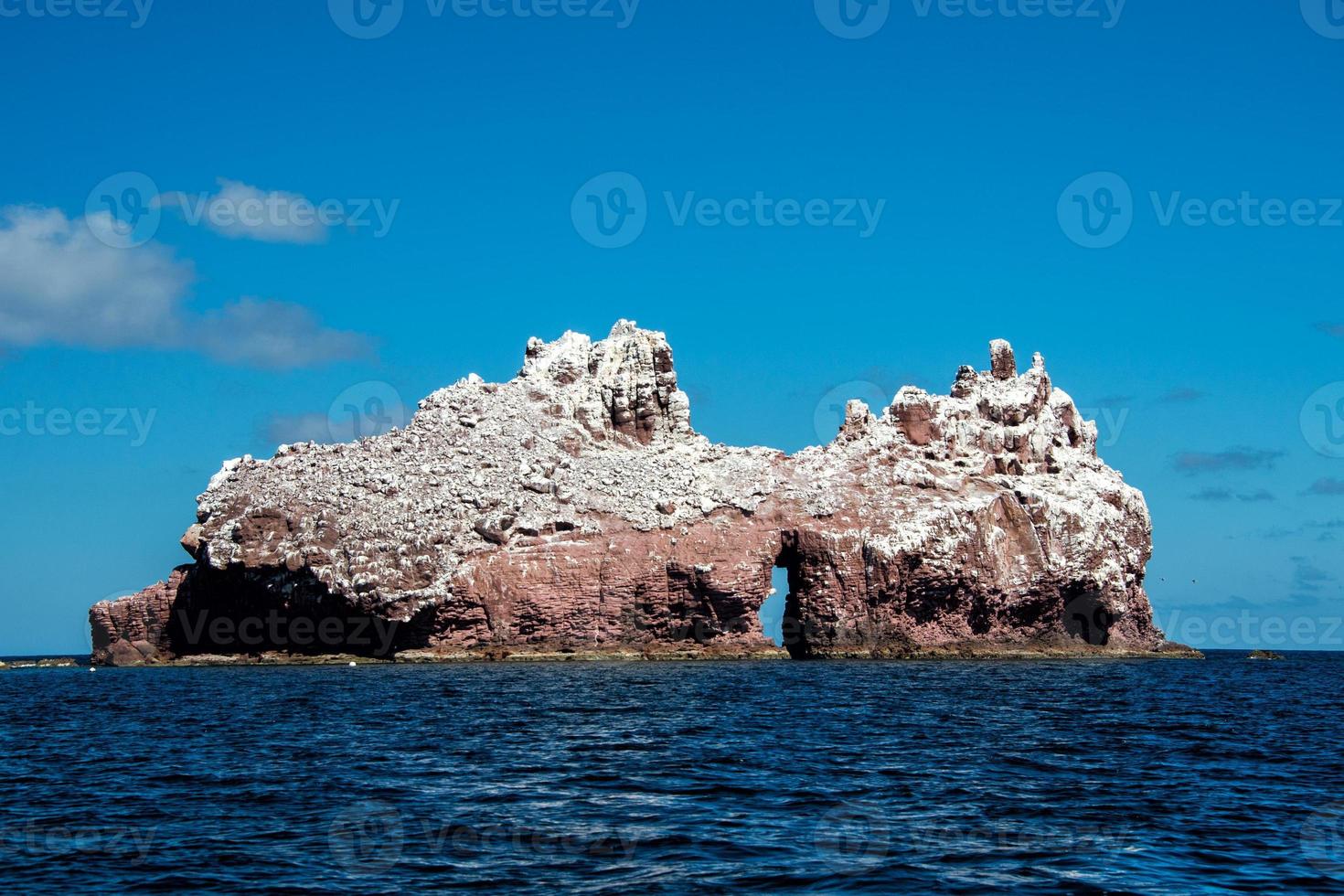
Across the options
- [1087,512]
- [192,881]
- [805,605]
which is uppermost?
[1087,512]

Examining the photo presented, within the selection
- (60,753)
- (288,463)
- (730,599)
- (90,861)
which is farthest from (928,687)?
(288,463)

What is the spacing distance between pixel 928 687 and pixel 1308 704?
15.3 m

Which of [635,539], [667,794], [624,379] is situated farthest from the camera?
[624,379]

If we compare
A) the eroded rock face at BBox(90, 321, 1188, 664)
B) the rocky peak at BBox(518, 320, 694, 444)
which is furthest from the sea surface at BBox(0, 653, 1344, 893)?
the rocky peak at BBox(518, 320, 694, 444)

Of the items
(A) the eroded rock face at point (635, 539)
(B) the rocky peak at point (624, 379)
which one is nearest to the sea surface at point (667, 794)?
(A) the eroded rock face at point (635, 539)

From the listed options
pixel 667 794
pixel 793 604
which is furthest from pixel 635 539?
pixel 667 794

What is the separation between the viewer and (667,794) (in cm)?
Answer: 2545

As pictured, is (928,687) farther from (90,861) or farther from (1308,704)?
(90,861)

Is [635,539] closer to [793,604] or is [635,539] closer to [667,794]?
[793,604]

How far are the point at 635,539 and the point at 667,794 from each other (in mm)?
48363

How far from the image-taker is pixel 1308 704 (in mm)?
52688

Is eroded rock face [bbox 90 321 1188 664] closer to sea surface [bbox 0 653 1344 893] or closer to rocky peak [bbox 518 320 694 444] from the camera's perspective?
rocky peak [bbox 518 320 694 444]

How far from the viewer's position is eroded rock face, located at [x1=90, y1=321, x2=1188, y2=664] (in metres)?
71.6

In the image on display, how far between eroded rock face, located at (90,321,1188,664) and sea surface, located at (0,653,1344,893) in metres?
23.4
